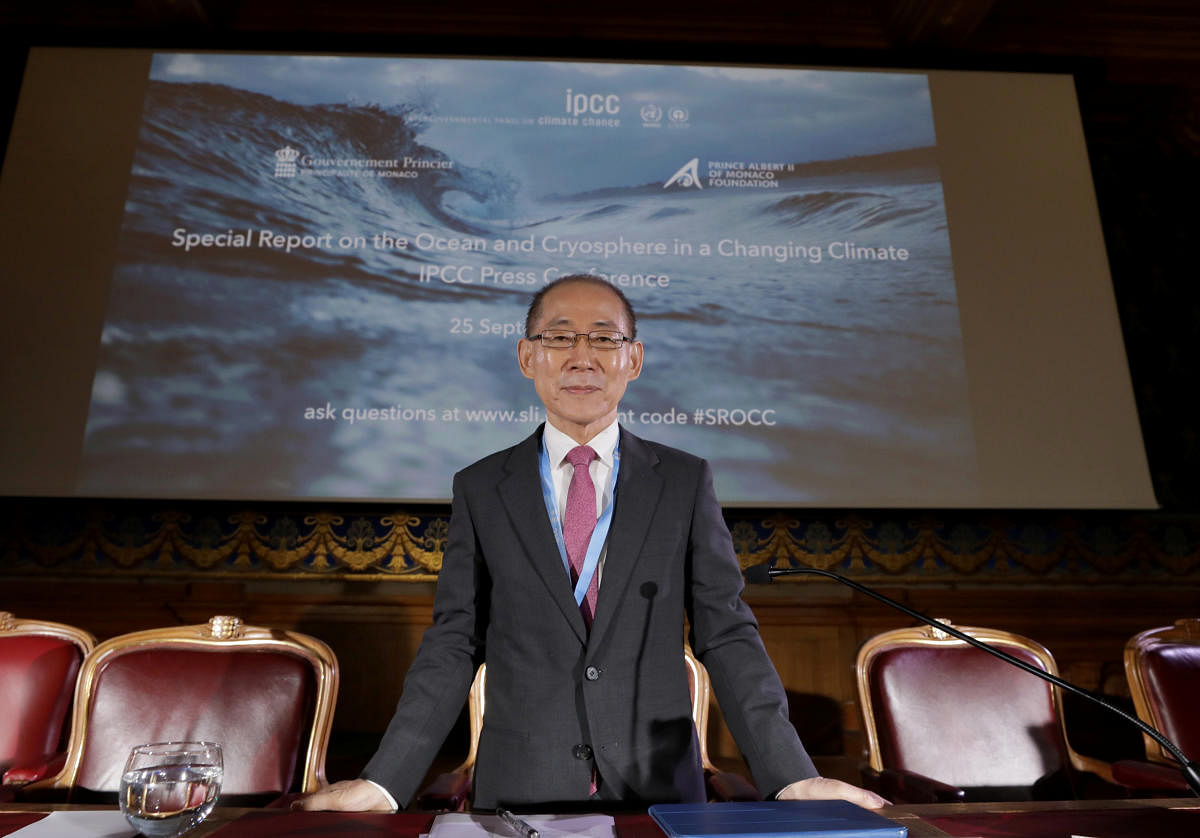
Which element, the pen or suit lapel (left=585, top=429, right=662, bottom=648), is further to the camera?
suit lapel (left=585, top=429, right=662, bottom=648)

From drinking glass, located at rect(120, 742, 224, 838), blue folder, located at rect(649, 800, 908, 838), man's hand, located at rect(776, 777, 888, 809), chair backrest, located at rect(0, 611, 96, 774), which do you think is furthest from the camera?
chair backrest, located at rect(0, 611, 96, 774)

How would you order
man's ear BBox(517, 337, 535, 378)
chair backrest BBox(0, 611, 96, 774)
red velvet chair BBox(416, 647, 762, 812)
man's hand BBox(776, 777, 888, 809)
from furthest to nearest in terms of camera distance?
chair backrest BBox(0, 611, 96, 774) → red velvet chair BBox(416, 647, 762, 812) → man's ear BBox(517, 337, 535, 378) → man's hand BBox(776, 777, 888, 809)

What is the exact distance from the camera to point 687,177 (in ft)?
10.4

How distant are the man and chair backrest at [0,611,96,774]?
52.7 inches

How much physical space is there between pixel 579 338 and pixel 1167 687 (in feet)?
5.85

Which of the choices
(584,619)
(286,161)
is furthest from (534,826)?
(286,161)

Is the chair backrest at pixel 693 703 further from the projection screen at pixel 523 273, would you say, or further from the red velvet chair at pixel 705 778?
the projection screen at pixel 523 273

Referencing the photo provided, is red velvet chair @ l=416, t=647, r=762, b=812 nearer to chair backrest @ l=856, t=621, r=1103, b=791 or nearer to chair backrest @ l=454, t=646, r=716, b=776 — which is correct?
chair backrest @ l=454, t=646, r=716, b=776

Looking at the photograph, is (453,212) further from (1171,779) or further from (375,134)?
(1171,779)

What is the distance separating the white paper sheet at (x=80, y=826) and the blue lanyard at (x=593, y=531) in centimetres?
61

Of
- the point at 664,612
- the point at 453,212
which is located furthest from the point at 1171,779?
the point at 453,212

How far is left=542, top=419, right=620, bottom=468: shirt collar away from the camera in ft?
4.15

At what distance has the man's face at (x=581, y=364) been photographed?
48.9 inches

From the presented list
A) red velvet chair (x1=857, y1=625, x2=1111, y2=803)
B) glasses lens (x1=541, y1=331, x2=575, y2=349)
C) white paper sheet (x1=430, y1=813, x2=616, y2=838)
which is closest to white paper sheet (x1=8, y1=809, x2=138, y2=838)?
white paper sheet (x1=430, y1=813, x2=616, y2=838)
